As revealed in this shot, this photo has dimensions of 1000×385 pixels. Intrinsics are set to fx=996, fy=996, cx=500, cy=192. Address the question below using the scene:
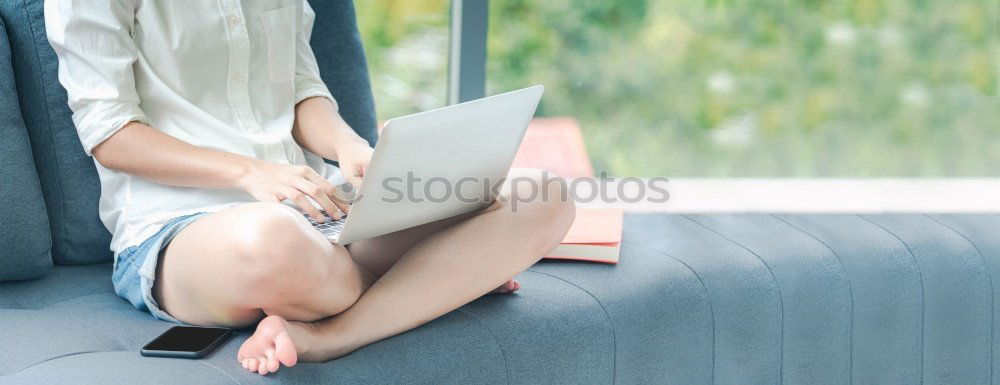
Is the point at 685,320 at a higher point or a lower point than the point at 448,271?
lower

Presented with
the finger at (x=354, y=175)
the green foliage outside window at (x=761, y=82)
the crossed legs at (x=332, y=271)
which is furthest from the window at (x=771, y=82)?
the crossed legs at (x=332, y=271)

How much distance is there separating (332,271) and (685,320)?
0.62 meters

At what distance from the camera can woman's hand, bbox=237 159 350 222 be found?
4.29 feet

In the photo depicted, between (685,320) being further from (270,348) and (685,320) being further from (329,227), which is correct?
(270,348)

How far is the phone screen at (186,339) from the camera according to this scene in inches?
46.9

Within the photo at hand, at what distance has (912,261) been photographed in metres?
1.83

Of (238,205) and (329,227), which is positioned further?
(329,227)

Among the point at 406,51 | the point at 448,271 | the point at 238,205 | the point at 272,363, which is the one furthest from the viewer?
the point at 406,51

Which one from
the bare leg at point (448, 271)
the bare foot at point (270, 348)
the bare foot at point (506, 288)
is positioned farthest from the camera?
the bare foot at point (506, 288)

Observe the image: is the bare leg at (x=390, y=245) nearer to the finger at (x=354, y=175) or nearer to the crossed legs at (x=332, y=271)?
the crossed legs at (x=332, y=271)

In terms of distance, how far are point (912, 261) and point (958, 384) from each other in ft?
0.89

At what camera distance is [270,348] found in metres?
1.16

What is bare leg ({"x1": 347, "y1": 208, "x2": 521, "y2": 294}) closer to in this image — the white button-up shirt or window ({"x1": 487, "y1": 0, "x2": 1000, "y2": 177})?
the white button-up shirt

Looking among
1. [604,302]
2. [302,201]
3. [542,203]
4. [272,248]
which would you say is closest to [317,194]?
[302,201]
